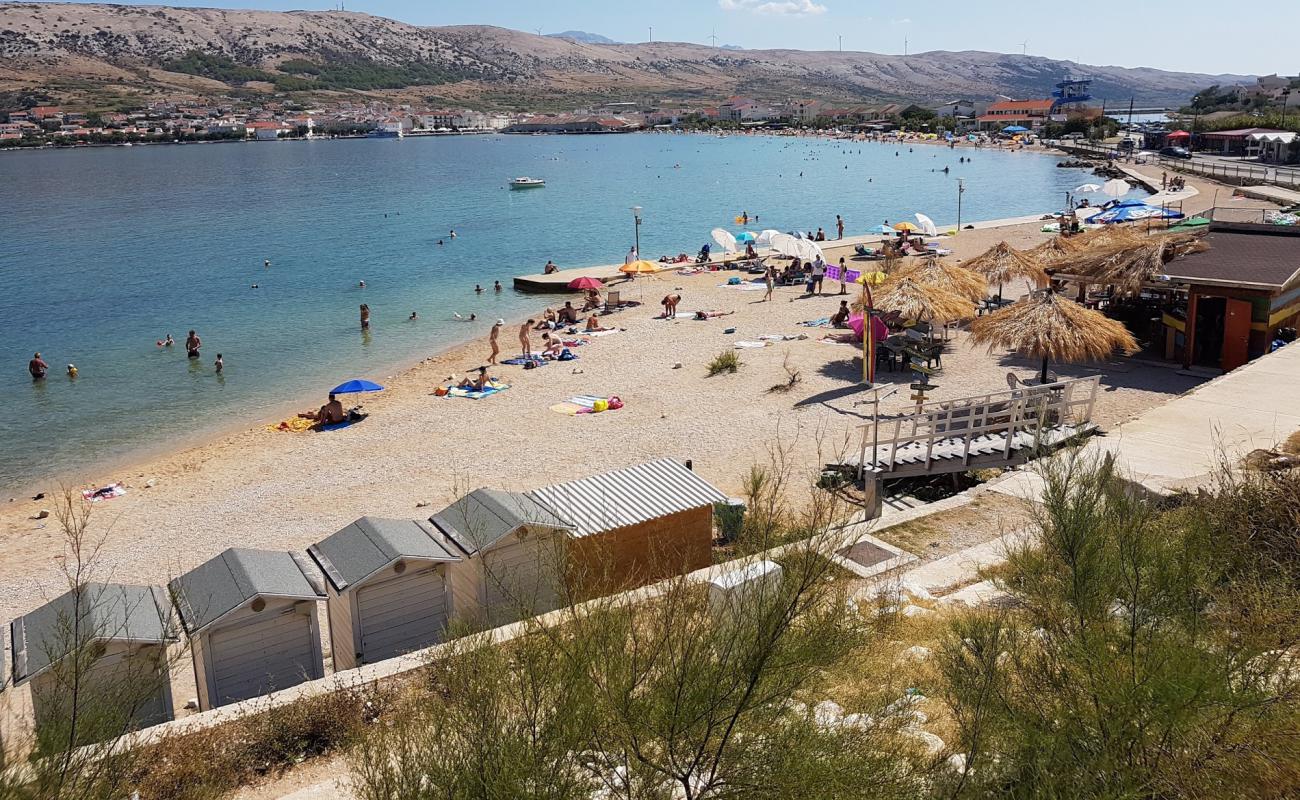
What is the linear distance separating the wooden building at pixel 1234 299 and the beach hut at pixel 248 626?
15.3m

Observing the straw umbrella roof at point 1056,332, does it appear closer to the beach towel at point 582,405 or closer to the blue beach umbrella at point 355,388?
the beach towel at point 582,405

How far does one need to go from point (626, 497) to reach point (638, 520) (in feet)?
1.71

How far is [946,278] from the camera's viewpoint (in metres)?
19.5

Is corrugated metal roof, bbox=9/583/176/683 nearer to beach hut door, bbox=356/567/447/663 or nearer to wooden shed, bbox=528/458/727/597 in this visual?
beach hut door, bbox=356/567/447/663

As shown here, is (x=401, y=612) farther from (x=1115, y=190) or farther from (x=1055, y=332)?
(x=1115, y=190)

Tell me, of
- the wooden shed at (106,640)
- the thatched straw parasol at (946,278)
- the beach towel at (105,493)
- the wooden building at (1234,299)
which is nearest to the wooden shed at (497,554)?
the wooden shed at (106,640)

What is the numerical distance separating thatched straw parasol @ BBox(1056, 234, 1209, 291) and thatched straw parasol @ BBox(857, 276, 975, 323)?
94.4 inches

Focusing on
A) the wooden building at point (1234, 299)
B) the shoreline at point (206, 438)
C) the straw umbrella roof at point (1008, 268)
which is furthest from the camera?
the straw umbrella roof at point (1008, 268)

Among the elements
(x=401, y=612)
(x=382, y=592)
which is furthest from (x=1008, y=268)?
(x=382, y=592)

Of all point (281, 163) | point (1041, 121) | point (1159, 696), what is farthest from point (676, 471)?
point (1041, 121)

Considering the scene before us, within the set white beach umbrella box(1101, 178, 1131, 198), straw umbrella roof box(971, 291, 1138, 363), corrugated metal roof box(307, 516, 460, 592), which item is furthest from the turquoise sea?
straw umbrella roof box(971, 291, 1138, 363)

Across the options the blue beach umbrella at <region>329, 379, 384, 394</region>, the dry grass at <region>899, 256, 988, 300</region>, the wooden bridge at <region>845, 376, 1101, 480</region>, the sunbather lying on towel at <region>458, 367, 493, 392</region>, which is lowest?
the sunbather lying on towel at <region>458, 367, 493, 392</region>

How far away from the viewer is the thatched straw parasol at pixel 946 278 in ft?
63.2

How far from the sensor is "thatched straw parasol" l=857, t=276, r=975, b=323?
1800 cm
